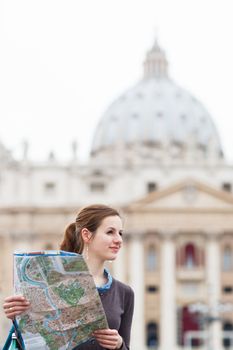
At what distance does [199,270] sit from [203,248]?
114 cm

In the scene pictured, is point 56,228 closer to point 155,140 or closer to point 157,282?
point 157,282

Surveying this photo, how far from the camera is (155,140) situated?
67.7 metres

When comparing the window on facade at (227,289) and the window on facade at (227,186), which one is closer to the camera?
the window on facade at (227,289)

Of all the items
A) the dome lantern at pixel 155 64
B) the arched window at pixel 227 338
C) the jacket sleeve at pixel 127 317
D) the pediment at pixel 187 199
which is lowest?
the arched window at pixel 227 338

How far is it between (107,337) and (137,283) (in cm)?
4765

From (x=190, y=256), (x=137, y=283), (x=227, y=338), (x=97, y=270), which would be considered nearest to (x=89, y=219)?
(x=97, y=270)

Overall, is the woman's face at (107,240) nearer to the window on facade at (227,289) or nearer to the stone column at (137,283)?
the stone column at (137,283)

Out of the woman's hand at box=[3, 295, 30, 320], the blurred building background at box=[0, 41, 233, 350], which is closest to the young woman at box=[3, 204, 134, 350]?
the woman's hand at box=[3, 295, 30, 320]

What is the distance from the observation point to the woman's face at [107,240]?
4188mm

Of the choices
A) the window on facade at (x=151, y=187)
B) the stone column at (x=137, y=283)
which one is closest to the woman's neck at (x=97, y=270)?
the stone column at (x=137, y=283)

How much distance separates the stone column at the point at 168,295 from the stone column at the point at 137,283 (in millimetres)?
1018

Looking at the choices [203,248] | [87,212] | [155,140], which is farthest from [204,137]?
[87,212]

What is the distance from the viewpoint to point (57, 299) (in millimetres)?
3902

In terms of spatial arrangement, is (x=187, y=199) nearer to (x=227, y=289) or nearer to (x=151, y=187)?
(x=151, y=187)
